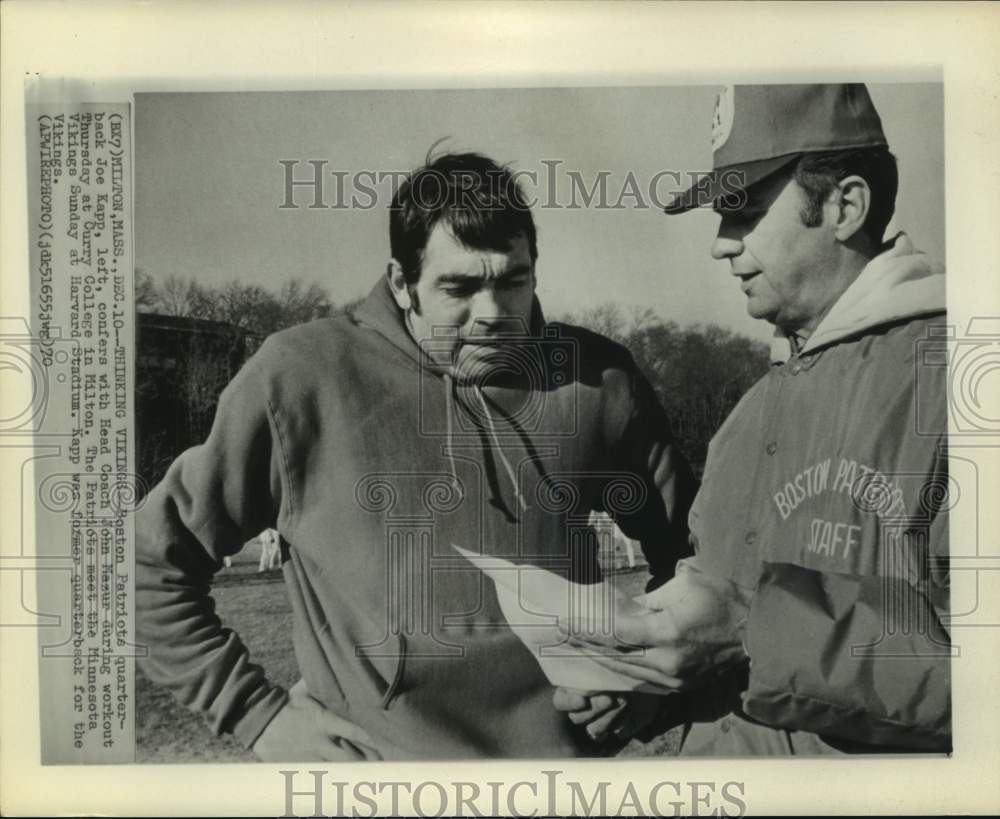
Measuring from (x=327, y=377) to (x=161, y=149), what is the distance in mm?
870

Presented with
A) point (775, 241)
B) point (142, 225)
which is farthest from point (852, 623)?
point (142, 225)

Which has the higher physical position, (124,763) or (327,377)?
(327,377)

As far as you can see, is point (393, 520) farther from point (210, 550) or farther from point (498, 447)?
point (210, 550)

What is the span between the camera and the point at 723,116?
3002 mm

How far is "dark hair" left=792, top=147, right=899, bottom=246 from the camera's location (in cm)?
297

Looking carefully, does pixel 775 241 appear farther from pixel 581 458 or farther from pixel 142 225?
pixel 142 225

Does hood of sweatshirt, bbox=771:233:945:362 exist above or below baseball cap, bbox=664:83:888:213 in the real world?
below

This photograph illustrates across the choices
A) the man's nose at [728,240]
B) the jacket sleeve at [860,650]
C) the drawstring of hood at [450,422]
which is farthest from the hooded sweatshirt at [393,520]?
the man's nose at [728,240]

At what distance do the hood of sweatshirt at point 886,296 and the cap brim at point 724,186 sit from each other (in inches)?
16.6

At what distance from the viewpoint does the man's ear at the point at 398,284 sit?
3010 mm

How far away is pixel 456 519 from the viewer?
2980 millimetres

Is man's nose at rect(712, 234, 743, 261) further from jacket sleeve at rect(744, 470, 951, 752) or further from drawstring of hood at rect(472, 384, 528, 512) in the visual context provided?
jacket sleeve at rect(744, 470, 951, 752)

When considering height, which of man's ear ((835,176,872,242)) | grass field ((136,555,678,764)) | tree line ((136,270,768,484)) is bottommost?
grass field ((136,555,678,764))
